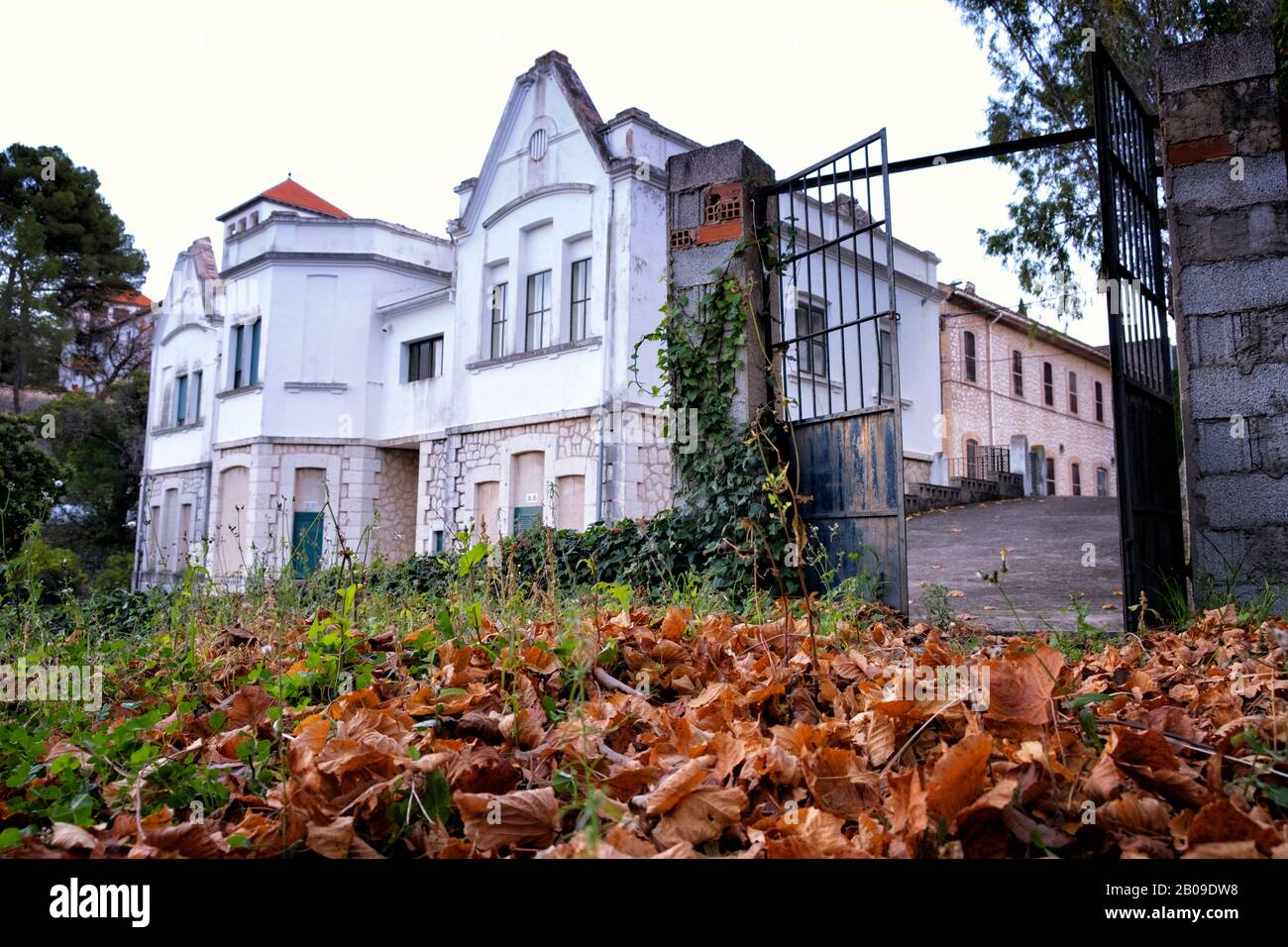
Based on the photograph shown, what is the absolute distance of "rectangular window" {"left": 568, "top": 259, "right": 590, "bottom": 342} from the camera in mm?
14705

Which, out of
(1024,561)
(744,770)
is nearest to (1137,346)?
(744,770)

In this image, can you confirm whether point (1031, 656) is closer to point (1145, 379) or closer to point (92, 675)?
point (92, 675)

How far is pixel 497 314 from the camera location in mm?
16219

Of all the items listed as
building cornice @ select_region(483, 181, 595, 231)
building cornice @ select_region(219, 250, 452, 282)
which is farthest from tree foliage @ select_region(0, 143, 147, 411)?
building cornice @ select_region(483, 181, 595, 231)

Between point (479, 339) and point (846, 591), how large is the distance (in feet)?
40.6

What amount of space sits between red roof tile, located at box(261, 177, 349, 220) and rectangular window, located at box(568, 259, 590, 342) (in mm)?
10644

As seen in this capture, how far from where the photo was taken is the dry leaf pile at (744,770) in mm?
1508

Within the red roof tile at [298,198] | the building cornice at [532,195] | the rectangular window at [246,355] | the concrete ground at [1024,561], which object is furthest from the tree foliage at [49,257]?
the concrete ground at [1024,561]

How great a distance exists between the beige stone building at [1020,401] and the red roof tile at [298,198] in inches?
668

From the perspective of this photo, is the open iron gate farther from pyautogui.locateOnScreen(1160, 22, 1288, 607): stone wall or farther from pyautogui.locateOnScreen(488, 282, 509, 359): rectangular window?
pyautogui.locateOnScreen(488, 282, 509, 359): rectangular window

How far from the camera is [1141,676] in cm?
256

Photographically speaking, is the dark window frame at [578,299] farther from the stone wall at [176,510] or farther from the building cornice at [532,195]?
the stone wall at [176,510]

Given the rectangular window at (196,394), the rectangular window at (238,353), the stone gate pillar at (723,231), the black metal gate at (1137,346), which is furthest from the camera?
the rectangular window at (196,394)
